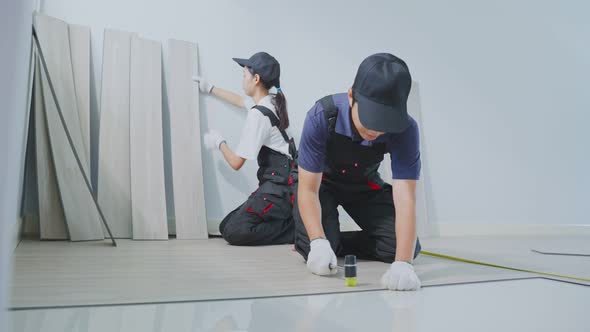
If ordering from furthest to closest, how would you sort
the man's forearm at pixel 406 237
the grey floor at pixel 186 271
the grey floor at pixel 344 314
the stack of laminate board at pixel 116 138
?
1. the stack of laminate board at pixel 116 138
2. the man's forearm at pixel 406 237
3. the grey floor at pixel 186 271
4. the grey floor at pixel 344 314

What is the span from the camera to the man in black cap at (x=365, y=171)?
1.73m

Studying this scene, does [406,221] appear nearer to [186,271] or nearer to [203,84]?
[186,271]

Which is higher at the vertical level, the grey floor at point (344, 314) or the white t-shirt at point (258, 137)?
the white t-shirt at point (258, 137)

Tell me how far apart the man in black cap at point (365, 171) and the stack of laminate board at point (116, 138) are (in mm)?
1080

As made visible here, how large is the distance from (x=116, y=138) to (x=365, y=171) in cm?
166

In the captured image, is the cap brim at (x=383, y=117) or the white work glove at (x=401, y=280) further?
the white work glove at (x=401, y=280)

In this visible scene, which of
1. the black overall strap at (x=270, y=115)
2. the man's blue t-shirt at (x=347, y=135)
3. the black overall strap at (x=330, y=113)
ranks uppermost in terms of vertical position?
the black overall strap at (x=270, y=115)

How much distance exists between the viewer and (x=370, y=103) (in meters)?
1.73

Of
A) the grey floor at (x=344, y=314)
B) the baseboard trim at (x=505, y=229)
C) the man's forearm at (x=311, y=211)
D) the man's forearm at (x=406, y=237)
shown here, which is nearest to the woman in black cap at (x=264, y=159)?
the man's forearm at (x=311, y=211)

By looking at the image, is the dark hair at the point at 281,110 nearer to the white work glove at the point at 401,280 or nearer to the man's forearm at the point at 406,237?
the man's forearm at the point at 406,237

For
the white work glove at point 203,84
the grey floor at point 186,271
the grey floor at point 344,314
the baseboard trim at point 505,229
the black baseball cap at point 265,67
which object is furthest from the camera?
the baseboard trim at point 505,229

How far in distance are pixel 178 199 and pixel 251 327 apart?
6.88 ft

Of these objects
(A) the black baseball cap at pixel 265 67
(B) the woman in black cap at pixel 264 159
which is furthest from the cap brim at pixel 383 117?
(A) the black baseball cap at pixel 265 67

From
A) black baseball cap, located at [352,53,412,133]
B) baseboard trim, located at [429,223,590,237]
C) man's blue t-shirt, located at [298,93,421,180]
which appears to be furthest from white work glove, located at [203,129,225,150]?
baseboard trim, located at [429,223,590,237]
